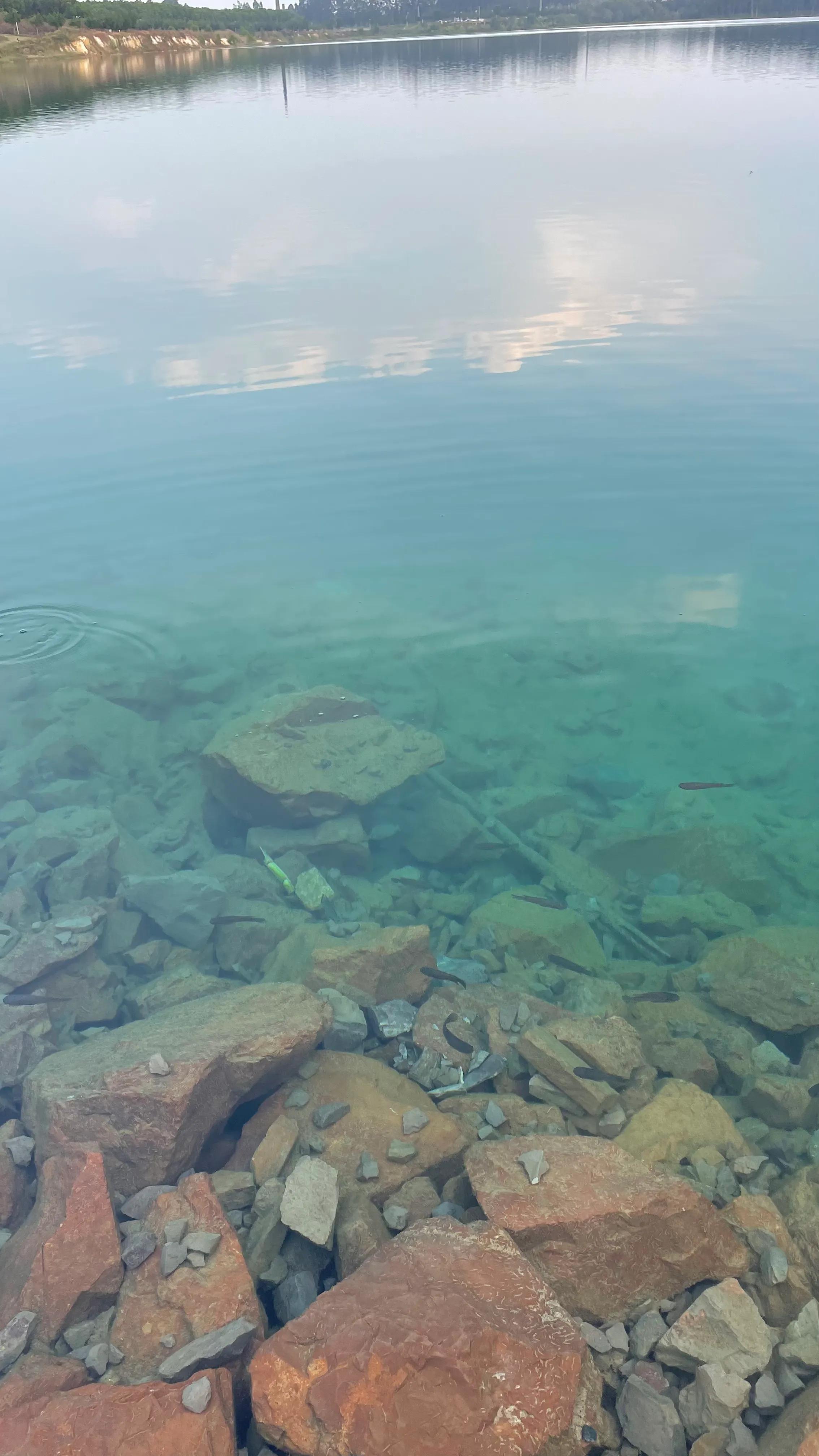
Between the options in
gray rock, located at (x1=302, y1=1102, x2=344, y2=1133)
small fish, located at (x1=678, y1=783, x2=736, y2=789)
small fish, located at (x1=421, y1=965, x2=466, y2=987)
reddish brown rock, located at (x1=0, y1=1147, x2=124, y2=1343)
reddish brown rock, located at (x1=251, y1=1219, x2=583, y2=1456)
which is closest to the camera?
reddish brown rock, located at (x1=251, y1=1219, x2=583, y2=1456)

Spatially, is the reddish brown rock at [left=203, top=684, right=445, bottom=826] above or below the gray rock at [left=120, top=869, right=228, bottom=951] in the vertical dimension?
above

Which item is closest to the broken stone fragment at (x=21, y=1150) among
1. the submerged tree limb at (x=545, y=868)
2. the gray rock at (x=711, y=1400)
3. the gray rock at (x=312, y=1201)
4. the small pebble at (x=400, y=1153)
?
the gray rock at (x=312, y=1201)

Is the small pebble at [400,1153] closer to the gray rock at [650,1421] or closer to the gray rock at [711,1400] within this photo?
the gray rock at [650,1421]

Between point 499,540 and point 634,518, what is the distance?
80.6 inches

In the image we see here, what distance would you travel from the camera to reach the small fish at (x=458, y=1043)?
6348 mm

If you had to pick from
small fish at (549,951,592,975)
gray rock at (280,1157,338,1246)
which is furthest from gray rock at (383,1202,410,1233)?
small fish at (549,951,592,975)

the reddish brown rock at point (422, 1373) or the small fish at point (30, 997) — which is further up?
the reddish brown rock at point (422, 1373)

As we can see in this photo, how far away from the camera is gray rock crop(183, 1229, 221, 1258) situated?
178 inches

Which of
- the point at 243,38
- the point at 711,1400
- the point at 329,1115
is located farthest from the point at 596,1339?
the point at 243,38

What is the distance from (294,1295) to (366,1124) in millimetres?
1131

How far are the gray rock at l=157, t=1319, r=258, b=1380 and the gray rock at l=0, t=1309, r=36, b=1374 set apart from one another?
0.68 meters

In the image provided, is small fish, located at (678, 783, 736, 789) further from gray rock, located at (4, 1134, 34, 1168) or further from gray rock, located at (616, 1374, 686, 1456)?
gray rock, located at (4, 1134, 34, 1168)

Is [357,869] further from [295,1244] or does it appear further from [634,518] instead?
[634,518]

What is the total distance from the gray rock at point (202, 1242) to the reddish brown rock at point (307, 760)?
4746 millimetres
